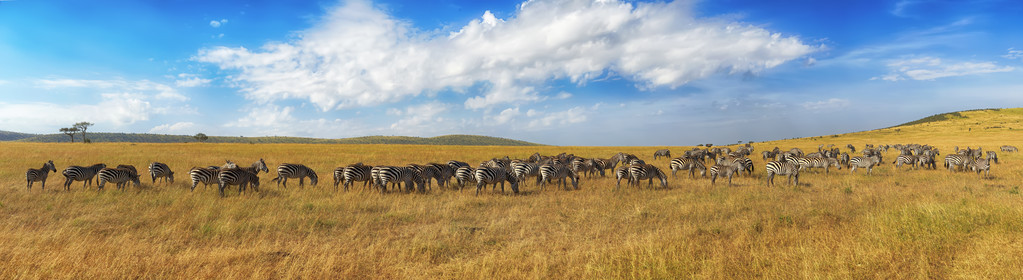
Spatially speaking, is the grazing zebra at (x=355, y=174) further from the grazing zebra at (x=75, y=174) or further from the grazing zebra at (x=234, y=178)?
the grazing zebra at (x=75, y=174)

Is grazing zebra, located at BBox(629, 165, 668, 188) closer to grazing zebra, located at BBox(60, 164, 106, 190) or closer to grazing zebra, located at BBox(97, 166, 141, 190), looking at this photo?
grazing zebra, located at BBox(97, 166, 141, 190)

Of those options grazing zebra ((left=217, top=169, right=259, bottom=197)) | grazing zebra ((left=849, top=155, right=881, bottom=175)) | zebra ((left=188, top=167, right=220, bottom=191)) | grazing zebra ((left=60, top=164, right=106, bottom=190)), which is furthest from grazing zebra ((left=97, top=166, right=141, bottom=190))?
grazing zebra ((left=849, top=155, right=881, bottom=175))

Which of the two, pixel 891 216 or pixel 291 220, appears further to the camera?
pixel 291 220

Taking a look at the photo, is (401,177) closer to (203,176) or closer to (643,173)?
(203,176)

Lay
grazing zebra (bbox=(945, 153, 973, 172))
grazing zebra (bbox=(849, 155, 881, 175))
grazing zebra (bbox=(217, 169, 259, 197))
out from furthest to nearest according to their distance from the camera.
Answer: grazing zebra (bbox=(945, 153, 973, 172)) < grazing zebra (bbox=(849, 155, 881, 175)) < grazing zebra (bbox=(217, 169, 259, 197))

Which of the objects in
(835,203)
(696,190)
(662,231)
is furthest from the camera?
(696,190)

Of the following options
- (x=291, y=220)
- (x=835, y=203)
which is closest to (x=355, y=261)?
(x=291, y=220)

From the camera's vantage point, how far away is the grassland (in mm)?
7086

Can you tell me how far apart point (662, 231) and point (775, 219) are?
133 inches

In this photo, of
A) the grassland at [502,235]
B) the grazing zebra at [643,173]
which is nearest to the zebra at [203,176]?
the grassland at [502,235]

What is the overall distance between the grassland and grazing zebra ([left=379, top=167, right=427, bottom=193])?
0.80 meters

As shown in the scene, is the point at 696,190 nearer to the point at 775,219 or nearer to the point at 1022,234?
the point at 775,219

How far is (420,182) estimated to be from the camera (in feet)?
55.9

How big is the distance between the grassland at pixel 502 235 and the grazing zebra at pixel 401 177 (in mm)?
802
